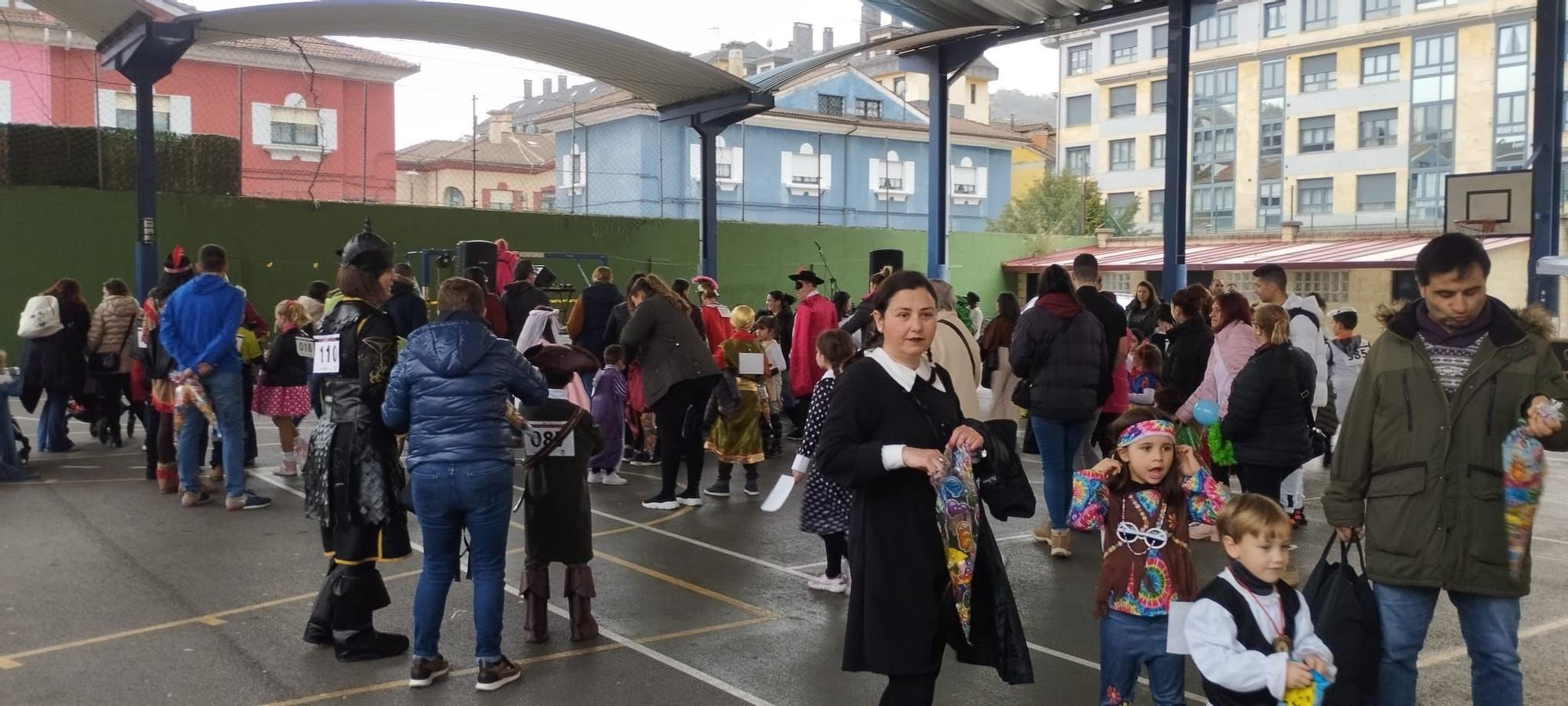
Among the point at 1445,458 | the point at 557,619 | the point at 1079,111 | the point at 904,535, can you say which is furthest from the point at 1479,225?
the point at 1079,111

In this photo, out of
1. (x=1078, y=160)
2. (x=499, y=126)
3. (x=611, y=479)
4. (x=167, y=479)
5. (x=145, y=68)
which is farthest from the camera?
(x=1078, y=160)

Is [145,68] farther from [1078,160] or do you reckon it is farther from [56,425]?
[1078,160]

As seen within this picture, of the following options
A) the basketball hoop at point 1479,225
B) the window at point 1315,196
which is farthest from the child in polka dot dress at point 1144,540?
the window at point 1315,196

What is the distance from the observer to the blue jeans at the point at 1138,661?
4254 mm

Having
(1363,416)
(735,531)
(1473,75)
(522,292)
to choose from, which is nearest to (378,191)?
(522,292)

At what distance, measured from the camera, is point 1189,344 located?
30.1 feet

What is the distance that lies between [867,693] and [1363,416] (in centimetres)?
220

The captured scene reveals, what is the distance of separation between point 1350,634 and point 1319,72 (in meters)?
56.4

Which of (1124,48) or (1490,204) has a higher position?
(1124,48)

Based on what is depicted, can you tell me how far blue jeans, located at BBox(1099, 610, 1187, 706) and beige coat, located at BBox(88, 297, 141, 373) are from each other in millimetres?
9920

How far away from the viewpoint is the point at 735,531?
8.45 meters

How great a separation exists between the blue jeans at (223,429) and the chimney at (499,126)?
28.3m

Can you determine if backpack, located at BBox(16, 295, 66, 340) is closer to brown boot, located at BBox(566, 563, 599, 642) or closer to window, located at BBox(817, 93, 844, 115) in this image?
brown boot, located at BBox(566, 563, 599, 642)

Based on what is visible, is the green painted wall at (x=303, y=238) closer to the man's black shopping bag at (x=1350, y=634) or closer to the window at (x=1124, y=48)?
the man's black shopping bag at (x=1350, y=634)
